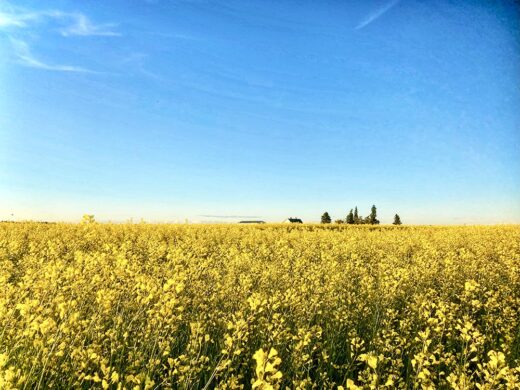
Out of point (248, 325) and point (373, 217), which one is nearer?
point (248, 325)

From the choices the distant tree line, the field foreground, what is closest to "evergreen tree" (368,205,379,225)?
the distant tree line

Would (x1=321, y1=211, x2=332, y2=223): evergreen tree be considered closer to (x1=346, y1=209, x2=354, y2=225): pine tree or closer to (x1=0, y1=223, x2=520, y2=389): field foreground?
(x1=346, y1=209, x2=354, y2=225): pine tree

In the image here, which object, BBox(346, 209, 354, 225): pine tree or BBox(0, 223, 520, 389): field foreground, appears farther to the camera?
BBox(346, 209, 354, 225): pine tree

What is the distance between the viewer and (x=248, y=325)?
156 inches

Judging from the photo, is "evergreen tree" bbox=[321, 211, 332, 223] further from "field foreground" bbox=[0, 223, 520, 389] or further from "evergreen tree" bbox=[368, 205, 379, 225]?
"field foreground" bbox=[0, 223, 520, 389]

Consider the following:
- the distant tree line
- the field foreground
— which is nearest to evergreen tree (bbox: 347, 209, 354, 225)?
the distant tree line

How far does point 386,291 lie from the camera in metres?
6.64

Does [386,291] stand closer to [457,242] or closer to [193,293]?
[193,293]

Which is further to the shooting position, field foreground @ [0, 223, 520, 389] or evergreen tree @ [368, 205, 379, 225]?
evergreen tree @ [368, 205, 379, 225]

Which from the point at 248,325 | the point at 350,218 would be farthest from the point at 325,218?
the point at 248,325

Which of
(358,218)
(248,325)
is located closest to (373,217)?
(358,218)

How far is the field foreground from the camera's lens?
10.9ft

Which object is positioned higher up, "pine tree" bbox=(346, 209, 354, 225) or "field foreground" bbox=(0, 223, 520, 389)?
"pine tree" bbox=(346, 209, 354, 225)

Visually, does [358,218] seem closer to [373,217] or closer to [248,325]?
[373,217]
